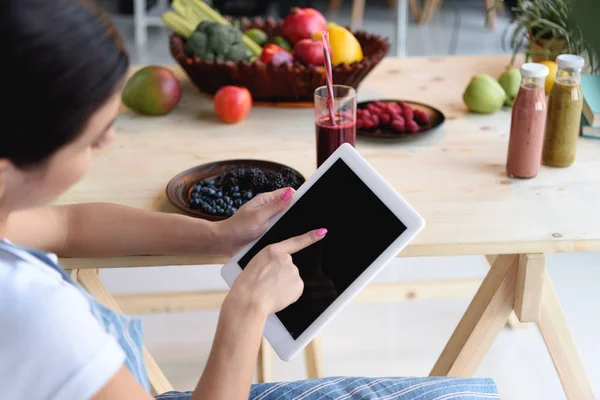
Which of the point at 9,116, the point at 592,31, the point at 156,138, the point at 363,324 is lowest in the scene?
the point at 363,324

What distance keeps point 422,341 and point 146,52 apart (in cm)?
290

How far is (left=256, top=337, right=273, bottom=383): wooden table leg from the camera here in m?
1.76

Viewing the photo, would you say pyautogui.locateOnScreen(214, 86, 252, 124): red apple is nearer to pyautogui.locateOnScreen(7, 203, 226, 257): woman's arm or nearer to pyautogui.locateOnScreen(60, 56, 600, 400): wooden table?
pyautogui.locateOnScreen(60, 56, 600, 400): wooden table

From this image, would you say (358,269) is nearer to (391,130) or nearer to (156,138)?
(391,130)

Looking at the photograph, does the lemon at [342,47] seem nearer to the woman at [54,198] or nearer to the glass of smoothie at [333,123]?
the glass of smoothie at [333,123]

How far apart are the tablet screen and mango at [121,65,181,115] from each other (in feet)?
2.17

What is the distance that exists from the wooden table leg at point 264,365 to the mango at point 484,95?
0.75 m

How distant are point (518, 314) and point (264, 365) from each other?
0.72 m

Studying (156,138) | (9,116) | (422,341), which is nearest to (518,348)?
(422,341)

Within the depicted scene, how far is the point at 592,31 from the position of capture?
0.21 meters

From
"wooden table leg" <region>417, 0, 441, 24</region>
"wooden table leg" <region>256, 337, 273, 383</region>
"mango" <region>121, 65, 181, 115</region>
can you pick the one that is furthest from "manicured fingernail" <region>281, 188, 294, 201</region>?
"wooden table leg" <region>417, 0, 441, 24</region>

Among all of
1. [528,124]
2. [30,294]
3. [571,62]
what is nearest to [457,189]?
[528,124]

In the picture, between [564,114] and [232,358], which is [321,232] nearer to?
[232,358]

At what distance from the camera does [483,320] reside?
129cm
